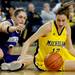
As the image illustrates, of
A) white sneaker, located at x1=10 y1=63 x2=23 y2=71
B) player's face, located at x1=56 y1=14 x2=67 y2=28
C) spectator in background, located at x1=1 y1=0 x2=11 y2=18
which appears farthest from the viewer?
spectator in background, located at x1=1 y1=0 x2=11 y2=18

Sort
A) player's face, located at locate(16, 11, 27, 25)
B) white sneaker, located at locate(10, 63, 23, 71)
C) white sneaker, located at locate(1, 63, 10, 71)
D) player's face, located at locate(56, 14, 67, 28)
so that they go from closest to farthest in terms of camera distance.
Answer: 1. player's face, located at locate(56, 14, 67, 28)
2. player's face, located at locate(16, 11, 27, 25)
3. white sneaker, located at locate(10, 63, 23, 71)
4. white sneaker, located at locate(1, 63, 10, 71)

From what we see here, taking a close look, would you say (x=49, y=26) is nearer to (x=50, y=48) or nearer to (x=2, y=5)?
(x=50, y=48)

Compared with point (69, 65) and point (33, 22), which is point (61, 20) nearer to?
point (69, 65)

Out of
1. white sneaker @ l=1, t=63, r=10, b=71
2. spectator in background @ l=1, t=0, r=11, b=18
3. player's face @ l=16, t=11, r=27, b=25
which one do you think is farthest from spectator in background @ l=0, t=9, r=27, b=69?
spectator in background @ l=1, t=0, r=11, b=18

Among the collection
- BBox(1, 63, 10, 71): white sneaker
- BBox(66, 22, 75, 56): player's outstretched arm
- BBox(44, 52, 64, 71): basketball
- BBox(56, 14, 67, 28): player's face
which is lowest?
BBox(1, 63, 10, 71): white sneaker

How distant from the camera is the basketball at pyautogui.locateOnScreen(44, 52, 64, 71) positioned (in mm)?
6281

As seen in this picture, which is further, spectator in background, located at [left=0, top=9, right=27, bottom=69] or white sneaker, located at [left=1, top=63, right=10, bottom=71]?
white sneaker, located at [left=1, top=63, right=10, bottom=71]

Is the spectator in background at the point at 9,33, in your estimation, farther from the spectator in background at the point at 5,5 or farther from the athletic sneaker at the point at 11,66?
the spectator in background at the point at 5,5

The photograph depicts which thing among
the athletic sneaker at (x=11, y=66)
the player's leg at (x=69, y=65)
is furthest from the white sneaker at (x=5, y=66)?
the player's leg at (x=69, y=65)

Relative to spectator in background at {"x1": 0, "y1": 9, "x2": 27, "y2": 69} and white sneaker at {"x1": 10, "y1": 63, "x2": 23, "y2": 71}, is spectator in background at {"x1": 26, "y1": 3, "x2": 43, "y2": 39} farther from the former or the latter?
white sneaker at {"x1": 10, "y1": 63, "x2": 23, "y2": 71}

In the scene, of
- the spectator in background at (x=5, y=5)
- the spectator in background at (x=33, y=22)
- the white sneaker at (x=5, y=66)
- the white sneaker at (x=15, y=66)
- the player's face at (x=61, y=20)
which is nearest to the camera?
the player's face at (x=61, y=20)

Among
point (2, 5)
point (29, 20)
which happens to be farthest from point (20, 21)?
point (2, 5)

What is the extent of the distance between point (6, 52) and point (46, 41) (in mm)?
1010

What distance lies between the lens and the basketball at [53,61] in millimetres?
6281
